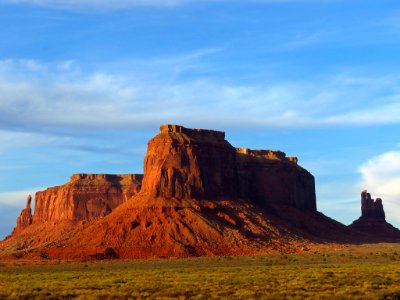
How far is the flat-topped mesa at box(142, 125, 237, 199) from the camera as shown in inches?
4776

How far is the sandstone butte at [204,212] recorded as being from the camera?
107m

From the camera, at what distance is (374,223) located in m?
194

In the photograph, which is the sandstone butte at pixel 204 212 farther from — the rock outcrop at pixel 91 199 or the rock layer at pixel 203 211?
the rock outcrop at pixel 91 199

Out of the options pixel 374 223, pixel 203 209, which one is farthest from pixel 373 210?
pixel 203 209

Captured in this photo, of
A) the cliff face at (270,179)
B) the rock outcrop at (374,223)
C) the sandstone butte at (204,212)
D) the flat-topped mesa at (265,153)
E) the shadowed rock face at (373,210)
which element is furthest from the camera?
the shadowed rock face at (373,210)

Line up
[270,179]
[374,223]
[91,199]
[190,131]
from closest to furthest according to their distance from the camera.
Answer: [190,131] → [270,179] → [374,223] → [91,199]

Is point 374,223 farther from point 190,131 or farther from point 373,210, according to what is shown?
point 190,131

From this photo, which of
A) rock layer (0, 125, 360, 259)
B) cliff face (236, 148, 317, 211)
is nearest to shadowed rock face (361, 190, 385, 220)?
cliff face (236, 148, 317, 211)

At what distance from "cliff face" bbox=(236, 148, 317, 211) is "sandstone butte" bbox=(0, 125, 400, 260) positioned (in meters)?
0.20

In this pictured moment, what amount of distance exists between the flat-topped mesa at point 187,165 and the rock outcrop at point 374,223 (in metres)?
68.7

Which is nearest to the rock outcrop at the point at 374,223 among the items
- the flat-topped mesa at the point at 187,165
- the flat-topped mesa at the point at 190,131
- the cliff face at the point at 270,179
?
the cliff face at the point at 270,179

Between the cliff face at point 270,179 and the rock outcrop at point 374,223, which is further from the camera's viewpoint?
the rock outcrop at point 374,223

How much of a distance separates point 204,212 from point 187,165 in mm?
9283

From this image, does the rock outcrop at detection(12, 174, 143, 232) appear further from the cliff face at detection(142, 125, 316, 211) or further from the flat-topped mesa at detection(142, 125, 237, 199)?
the flat-topped mesa at detection(142, 125, 237, 199)
